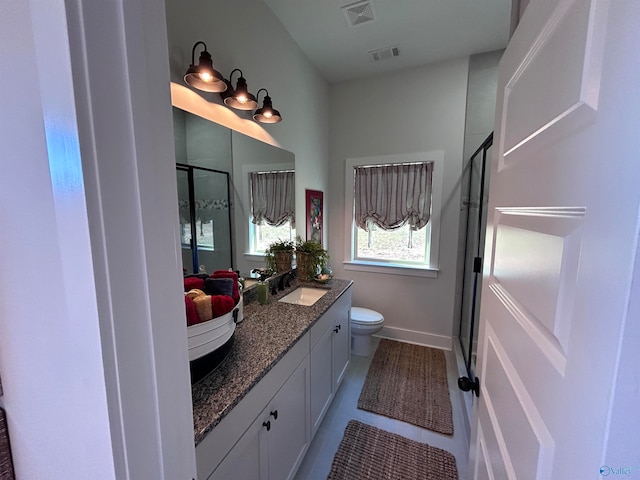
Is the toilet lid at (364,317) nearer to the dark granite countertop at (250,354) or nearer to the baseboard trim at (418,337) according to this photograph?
the baseboard trim at (418,337)

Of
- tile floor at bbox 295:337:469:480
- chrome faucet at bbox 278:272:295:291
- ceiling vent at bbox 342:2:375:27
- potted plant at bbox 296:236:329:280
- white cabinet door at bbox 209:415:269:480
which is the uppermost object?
ceiling vent at bbox 342:2:375:27

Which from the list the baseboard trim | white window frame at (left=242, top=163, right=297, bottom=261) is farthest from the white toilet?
white window frame at (left=242, top=163, right=297, bottom=261)

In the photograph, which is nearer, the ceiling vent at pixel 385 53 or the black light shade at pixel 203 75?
the black light shade at pixel 203 75

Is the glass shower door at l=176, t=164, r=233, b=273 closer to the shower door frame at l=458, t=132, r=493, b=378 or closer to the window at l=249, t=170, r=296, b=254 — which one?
the window at l=249, t=170, r=296, b=254

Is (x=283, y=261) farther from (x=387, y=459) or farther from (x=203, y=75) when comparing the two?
(x=387, y=459)

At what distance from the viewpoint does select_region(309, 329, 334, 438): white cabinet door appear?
154 centimetres

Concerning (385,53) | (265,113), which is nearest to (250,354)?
(265,113)

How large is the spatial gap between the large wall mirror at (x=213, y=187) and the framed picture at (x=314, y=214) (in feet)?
2.23

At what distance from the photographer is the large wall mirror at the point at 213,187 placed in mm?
1324

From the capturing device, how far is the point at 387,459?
60.7 inches

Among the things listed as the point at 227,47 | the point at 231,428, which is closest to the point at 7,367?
the point at 231,428

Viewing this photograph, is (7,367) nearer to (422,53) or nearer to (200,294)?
(200,294)

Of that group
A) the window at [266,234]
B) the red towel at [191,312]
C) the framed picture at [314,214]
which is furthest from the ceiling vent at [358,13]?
the red towel at [191,312]

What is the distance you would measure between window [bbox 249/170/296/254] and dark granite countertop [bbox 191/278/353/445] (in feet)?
1.66
